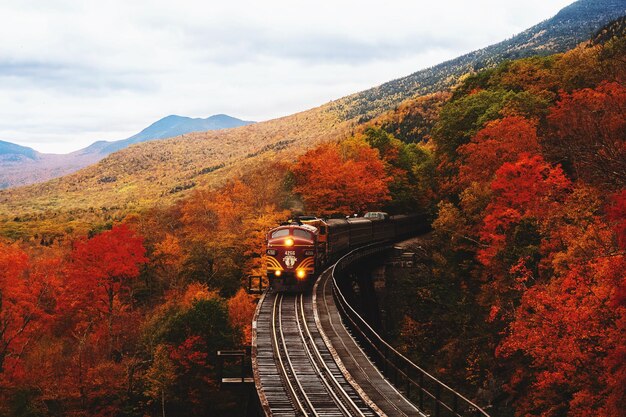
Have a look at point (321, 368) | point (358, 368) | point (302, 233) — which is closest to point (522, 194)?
point (302, 233)

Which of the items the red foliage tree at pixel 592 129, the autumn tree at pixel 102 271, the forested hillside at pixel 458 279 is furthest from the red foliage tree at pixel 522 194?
the autumn tree at pixel 102 271

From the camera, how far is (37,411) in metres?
36.0

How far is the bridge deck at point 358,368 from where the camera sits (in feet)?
52.9

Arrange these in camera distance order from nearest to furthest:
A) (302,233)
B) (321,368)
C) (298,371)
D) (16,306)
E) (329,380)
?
(329,380), (298,371), (321,368), (302,233), (16,306)

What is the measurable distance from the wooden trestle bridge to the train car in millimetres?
1101

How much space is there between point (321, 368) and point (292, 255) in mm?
11651

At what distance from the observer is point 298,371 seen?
→ 63.9 feet

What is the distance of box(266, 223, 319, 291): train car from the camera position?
101 feet

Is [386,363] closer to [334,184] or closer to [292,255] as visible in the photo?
[292,255]

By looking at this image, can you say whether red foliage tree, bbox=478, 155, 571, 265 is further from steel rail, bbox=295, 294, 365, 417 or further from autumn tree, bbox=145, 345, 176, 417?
autumn tree, bbox=145, 345, 176, 417

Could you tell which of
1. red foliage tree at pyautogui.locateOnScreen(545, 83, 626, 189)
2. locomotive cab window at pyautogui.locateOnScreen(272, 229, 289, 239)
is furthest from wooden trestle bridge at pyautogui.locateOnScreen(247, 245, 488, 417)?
red foliage tree at pyautogui.locateOnScreen(545, 83, 626, 189)

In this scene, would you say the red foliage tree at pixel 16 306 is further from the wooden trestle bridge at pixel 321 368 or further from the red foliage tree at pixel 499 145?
the red foliage tree at pixel 499 145

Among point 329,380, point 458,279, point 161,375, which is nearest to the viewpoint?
point 329,380

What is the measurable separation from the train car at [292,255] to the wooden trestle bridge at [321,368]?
1101mm
